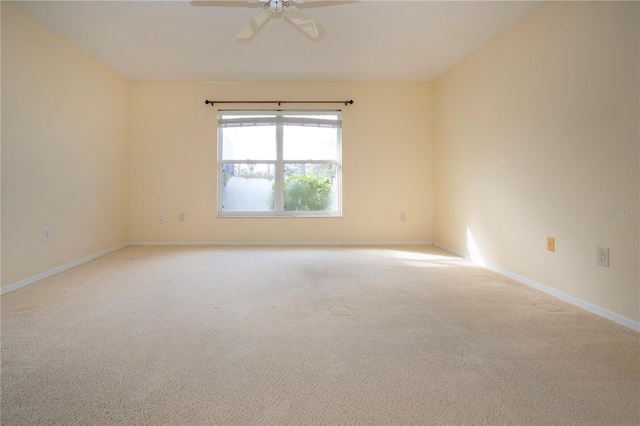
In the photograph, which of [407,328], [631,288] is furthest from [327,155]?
[631,288]

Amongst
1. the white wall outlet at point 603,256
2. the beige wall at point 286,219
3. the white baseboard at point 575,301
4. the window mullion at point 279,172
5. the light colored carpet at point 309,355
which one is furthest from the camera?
the window mullion at point 279,172

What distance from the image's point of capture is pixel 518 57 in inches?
99.7

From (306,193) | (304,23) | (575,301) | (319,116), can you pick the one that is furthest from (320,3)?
(575,301)

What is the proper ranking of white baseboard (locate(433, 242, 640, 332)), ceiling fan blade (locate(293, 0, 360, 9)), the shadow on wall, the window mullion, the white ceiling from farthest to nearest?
the window mullion
the shadow on wall
the white ceiling
ceiling fan blade (locate(293, 0, 360, 9))
white baseboard (locate(433, 242, 640, 332))

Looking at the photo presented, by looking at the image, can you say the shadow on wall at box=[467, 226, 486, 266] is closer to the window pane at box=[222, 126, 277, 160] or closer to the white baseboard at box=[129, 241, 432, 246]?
the white baseboard at box=[129, 241, 432, 246]

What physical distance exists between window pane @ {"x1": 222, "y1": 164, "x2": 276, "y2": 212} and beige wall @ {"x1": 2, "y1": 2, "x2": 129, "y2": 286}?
1434mm

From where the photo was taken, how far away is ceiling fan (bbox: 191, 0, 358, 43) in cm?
201

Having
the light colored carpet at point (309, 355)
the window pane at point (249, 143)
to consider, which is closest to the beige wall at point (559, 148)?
the light colored carpet at point (309, 355)

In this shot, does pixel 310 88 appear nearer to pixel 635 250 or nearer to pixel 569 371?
pixel 635 250

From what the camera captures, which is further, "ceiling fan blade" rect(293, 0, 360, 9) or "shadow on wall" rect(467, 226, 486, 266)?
"shadow on wall" rect(467, 226, 486, 266)

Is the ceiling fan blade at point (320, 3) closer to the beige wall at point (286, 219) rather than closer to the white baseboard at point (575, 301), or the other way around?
the beige wall at point (286, 219)

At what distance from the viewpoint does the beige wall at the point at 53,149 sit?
90.7 inches

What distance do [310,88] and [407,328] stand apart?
352 cm

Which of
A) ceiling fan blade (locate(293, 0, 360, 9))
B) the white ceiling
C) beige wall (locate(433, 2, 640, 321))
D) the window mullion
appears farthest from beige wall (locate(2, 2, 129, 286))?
beige wall (locate(433, 2, 640, 321))
